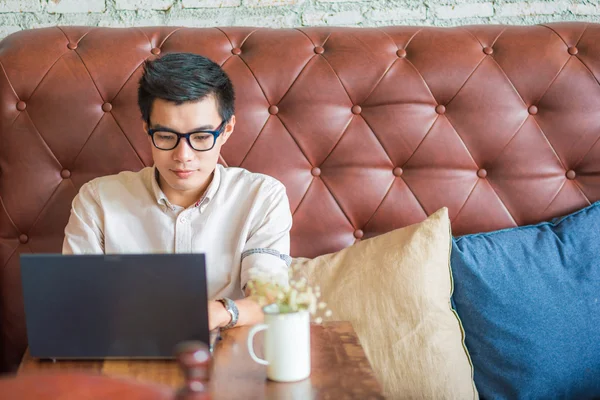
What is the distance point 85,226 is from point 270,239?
474mm

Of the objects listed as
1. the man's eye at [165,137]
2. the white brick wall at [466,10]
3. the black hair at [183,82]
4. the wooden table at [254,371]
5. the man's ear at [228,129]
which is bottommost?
the wooden table at [254,371]

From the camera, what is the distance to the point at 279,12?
2.09 m

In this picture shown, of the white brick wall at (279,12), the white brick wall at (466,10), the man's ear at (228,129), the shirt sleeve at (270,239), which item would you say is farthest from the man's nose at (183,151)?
the white brick wall at (466,10)

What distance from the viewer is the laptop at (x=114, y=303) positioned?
108 centimetres

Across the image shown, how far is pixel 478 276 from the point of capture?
1675mm

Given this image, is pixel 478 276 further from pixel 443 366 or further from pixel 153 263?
pixel 153 263

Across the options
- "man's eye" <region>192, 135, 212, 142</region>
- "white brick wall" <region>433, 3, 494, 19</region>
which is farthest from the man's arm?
"white brick wall" <region>433, 3, 494, 19</region>

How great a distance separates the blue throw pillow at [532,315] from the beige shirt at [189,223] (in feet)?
1.63

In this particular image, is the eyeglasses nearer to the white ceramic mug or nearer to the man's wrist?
the man's wrist

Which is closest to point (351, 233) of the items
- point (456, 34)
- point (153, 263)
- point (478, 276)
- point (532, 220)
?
point (478, 276)

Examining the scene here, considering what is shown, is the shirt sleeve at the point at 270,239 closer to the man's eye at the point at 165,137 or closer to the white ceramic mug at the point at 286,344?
the man's eye at the point at 165,137

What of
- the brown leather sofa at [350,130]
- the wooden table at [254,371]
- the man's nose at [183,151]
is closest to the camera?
the wooden table at [254,371]

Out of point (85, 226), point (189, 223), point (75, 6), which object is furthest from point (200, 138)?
point (75, 6)

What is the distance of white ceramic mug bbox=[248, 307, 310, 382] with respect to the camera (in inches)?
41.5
